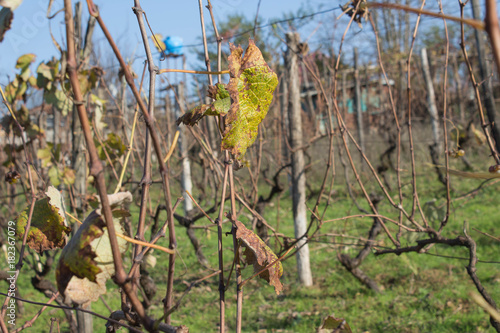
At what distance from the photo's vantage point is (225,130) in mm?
751

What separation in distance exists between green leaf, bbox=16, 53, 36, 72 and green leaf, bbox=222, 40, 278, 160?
2.55m

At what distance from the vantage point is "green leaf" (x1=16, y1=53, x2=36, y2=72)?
2824mm

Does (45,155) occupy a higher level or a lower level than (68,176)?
higher

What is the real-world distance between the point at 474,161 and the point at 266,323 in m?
7.11

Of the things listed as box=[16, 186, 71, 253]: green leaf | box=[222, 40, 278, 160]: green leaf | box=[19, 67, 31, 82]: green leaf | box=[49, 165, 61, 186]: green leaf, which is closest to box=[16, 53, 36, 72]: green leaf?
box=[19, 67, 31, 82]: green leaf

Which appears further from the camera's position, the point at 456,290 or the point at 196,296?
the point at 196,296

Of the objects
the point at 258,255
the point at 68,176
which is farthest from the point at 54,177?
the point at 258,255

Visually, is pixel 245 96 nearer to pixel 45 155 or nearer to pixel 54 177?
pixel 54 177

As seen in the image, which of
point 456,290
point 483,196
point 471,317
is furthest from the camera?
point 483,196

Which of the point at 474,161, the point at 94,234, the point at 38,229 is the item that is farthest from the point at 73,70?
the point at 474,161

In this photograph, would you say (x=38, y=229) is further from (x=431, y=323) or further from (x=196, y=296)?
(x=196, y=296)

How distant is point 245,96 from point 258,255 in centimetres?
31

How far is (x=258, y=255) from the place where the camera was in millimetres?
842

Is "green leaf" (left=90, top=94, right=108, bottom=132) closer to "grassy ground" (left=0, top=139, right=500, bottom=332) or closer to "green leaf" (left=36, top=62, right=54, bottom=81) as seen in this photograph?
"green leaf" (left=36, top=62, right=54, bottom=81)
